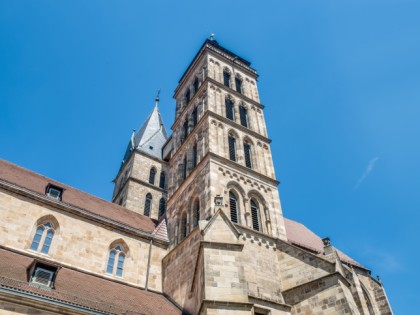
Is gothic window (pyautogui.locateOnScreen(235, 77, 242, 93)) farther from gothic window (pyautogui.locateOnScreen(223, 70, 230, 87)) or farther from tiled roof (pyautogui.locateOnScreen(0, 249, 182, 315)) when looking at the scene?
tiled roof (pyautogui.locateOnScreen(0, 249, 182, 315))

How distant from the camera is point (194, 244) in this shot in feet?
49.9

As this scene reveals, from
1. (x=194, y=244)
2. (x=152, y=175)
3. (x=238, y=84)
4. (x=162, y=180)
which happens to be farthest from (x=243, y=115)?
(x=152, y=175)

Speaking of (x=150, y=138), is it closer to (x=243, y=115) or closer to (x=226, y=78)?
(x=226, y=78)

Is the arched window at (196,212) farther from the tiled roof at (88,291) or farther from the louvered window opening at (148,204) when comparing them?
the louvered window opening at (148,204)

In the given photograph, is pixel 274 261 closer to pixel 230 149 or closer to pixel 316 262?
pixel 316 262

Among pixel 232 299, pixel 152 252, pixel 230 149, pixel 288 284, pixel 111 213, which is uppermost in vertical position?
pixel 230 149

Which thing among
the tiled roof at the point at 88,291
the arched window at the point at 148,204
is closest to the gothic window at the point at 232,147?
the tiled roof at the point at 88,291

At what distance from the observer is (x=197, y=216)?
16781 millimetres

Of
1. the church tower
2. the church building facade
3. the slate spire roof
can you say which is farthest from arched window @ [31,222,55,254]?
the slate spire roof

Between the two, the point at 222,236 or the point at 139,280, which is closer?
the point at 222,236

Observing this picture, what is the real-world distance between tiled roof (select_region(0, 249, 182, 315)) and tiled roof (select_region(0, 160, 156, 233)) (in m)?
3.62

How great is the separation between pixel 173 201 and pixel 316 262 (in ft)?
27.3

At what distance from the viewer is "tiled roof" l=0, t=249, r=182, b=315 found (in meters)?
10.6

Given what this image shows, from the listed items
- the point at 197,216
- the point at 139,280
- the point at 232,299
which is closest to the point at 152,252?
the point at 139,280
